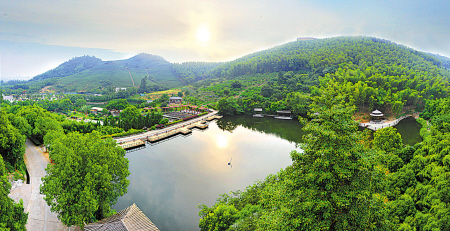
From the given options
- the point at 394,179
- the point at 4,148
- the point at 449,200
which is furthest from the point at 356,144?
the point at 4,148

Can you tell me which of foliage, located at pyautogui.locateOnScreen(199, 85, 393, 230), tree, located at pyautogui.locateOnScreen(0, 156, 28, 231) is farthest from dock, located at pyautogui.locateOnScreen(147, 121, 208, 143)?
foliage, located at pyautogui.locateOnScreen(199, 85, 393, 230)

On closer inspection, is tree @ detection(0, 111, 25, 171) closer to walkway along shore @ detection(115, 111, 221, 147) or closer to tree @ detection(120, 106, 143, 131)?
walkway along shore @ detection(115, 111, 221, 147)

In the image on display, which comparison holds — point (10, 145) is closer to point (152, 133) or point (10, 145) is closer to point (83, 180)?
point (83, 180)

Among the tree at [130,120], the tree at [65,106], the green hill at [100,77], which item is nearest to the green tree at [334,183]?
the tree at [130,120]

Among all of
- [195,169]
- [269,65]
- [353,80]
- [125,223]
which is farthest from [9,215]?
[269,65]

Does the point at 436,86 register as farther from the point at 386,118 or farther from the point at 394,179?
the point at 394,179

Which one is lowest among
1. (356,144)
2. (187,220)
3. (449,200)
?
(187,220)

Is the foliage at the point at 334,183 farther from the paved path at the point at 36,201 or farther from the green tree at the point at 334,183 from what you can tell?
the paved path at the point at 36,201
